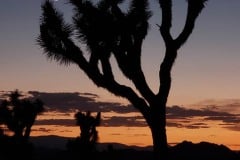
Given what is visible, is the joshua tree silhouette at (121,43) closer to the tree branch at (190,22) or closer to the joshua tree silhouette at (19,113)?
the tree branch at (190,22)

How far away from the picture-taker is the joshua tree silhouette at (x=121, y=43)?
11.8 meters

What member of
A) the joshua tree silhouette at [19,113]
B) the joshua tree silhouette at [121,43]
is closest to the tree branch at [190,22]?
the joshua tree silhouette at [121,43]

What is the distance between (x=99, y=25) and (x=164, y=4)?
1.75 m

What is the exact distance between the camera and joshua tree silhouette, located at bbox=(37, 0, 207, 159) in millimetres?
11781

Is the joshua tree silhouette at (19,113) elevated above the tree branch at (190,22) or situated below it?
below

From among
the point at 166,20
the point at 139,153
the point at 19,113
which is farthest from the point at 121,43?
the point at 139,153

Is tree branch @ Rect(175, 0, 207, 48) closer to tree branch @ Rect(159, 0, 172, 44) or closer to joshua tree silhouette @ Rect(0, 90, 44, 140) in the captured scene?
tree branch @ Rect(159, 0, 172, 44)

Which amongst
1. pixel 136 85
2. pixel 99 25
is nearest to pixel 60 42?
pixel 99 25

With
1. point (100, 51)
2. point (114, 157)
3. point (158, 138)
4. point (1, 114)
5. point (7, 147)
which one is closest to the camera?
point (158, 138)

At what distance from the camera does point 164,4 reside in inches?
468

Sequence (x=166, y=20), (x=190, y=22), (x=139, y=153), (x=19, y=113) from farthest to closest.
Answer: (x=139, y=153)
(x=19, y=113)
(x=166, y=20)
(x=190, y=22)

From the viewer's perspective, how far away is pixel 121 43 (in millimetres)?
12492

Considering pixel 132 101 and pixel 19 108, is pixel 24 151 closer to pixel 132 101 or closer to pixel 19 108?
pixel 19 108

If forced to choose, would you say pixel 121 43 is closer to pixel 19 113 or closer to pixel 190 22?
pixel 190 22
